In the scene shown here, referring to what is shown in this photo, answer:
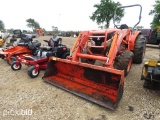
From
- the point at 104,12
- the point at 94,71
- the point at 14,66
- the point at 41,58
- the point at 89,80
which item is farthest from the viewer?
the point at 104,12

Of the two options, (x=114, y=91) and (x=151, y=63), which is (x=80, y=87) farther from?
(x=151, y=63)

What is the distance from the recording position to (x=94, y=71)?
3676 millimetres

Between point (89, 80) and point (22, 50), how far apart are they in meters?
3.85

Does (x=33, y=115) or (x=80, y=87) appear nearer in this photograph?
(x=33, y=115)

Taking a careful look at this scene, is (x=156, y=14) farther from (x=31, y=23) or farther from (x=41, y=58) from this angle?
(x=31, y=23)

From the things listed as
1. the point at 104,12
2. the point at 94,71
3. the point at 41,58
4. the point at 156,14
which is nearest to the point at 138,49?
the point at 94,71

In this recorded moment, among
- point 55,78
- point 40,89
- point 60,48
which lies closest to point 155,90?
point 55,78

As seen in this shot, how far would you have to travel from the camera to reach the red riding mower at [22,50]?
622 centimetres

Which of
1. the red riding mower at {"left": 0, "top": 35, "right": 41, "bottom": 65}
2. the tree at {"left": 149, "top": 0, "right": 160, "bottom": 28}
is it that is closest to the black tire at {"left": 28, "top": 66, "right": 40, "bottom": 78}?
the red riding mower at {"left": 0, "top": 35, "right": 41, "bottom": 65}

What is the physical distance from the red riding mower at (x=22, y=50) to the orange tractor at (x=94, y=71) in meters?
2.43

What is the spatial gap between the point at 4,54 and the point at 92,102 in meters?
4.49

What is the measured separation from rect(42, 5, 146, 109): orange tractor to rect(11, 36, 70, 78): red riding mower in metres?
0.63

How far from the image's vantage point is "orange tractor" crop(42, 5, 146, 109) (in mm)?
3270

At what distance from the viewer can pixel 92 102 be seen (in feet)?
10.8
